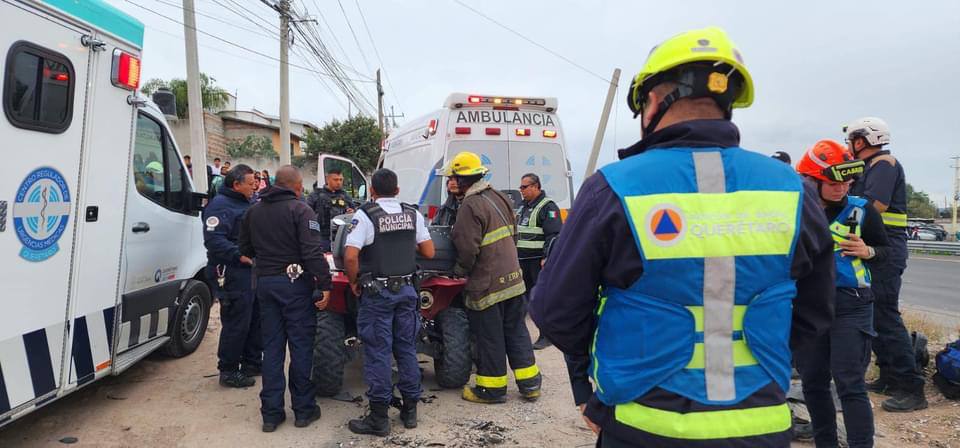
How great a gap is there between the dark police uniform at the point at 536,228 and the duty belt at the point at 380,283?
224 centimetres

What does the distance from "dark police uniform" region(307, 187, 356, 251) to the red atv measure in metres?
2.52

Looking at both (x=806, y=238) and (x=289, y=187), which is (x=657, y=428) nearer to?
(x=806, y=238)

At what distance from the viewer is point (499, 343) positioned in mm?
4547

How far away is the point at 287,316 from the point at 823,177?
3.54 m

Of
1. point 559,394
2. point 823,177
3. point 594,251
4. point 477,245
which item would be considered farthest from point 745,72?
point 559,394

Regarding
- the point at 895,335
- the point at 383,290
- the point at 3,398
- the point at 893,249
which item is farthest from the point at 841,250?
the point at 3,398

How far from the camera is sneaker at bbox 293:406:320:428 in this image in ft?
13.3

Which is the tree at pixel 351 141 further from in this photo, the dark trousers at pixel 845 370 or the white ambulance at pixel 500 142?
the dark trousers at pixel 845 370

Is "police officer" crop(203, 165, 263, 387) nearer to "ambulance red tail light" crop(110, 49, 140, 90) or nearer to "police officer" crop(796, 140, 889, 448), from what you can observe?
"ambulance red tail light" crop(110, 49, 140, 90)

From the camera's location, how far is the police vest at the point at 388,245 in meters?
3.97

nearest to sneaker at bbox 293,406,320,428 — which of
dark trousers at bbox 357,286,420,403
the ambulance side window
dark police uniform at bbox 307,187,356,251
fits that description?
dark trousers at bbox 357,286,420,403

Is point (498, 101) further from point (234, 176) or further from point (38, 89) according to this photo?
point (38, 89)

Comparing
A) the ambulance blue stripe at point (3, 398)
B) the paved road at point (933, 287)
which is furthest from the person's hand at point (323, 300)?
the paved road at point (933, 287)

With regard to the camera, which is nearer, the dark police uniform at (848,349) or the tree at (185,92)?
the dark police uniform at (848,349)
